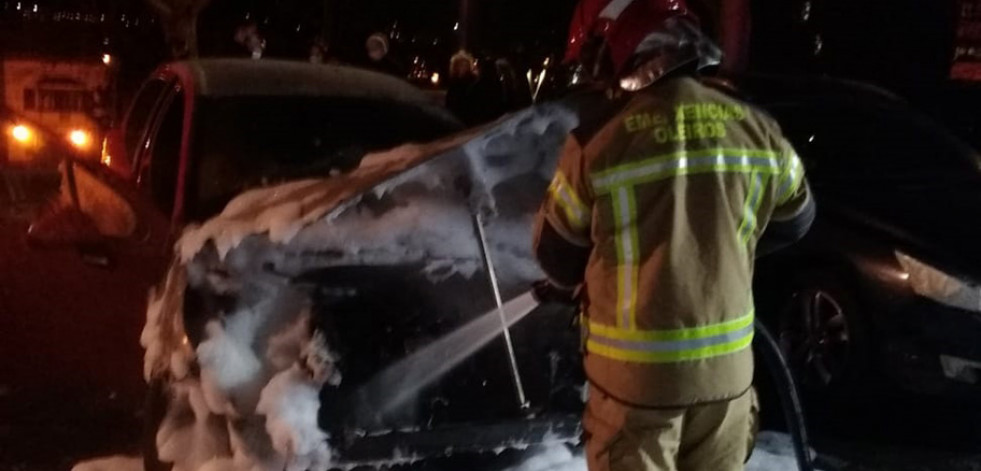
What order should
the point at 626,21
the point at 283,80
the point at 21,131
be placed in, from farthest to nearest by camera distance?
the point at 21,131 < the point at 283,80 < the point at 626,21

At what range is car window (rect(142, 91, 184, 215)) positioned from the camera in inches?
170

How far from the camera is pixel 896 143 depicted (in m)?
6.15

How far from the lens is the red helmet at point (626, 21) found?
2.65 m

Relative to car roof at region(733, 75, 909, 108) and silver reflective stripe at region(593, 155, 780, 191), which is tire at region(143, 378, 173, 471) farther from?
car roof at region(733, 75, 909, 108)

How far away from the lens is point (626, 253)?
261 centimetres

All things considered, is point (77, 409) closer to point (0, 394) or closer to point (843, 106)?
point (0, 394)

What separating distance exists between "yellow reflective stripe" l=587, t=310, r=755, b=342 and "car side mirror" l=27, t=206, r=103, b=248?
222 centimetres

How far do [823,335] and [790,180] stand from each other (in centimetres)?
296

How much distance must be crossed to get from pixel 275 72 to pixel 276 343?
6.83 ft

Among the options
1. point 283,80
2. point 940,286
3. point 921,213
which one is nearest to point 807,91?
point 921,213

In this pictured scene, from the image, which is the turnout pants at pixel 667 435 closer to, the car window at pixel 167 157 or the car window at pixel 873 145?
the car window at pixel 167 157

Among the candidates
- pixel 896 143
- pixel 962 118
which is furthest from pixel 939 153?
pixel 962 118

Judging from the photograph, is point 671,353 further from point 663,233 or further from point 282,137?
point 282,137

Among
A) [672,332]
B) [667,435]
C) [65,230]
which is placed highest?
[65,230]
